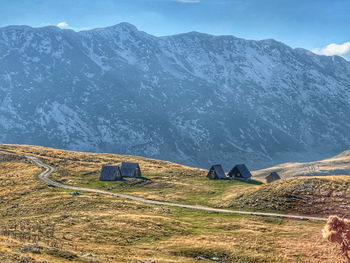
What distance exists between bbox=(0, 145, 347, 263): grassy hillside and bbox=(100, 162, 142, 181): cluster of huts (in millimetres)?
9713

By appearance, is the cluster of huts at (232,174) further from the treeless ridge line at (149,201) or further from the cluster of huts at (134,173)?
the treeless ridge line at (149,201)

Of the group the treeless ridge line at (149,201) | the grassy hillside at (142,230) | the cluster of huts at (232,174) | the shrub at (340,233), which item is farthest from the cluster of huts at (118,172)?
the shrub at (340,233)

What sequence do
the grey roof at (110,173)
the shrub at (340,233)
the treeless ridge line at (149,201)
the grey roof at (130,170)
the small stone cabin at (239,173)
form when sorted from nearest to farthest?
the shrub at (340,233)
the treeless ridge line at (149,201)
the grey roof at (110,173)
the grey roof at (130,170)
the small stone cabin at (239,173)

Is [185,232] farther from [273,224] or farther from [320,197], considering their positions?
[320,197]

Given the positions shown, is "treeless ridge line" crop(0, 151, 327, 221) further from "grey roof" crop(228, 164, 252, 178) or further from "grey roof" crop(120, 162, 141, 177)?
"grey roof" crop(228, 164, 252, 178)

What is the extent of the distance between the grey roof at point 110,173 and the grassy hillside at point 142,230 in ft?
30.6

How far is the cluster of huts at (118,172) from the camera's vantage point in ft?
363

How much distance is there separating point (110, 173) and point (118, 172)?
2.66m

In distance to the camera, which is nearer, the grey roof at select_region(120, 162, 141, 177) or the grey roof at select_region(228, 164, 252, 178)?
the grey roof at select_region(120, 162, 141, 177)

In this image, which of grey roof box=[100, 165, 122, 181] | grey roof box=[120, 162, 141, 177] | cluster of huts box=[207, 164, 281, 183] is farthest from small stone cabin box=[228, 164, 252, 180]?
grey roof box=[100, 165, 122, 181]

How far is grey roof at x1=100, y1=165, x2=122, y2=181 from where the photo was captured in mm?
110375

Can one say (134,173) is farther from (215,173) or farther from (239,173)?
(239,173)

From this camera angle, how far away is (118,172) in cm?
11238

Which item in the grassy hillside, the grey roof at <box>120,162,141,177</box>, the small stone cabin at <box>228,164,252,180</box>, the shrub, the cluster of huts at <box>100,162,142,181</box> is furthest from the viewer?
the small stone cabin at <box>228,164,252,180</box>
